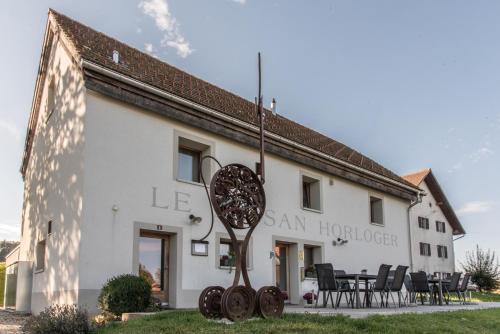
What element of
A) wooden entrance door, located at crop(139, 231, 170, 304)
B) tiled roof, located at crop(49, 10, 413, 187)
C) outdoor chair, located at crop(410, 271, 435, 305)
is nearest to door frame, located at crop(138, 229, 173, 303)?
wooden entrance door, located at crop(139, 231, 170, 304)

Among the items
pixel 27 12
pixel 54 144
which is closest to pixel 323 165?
pixel 54 144

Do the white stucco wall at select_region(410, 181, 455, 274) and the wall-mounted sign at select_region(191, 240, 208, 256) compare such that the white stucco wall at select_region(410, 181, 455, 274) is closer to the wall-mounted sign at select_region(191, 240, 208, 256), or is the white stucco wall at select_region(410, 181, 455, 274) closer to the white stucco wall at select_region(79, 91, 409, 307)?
the white stucco wall at select_region(79, 91, 409, 307)

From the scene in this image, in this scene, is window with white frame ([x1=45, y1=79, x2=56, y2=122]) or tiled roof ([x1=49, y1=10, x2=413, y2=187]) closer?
tiled roof ([x1=49, y1=10, x2=413, y2=187])

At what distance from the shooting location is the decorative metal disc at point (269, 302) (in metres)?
7.38

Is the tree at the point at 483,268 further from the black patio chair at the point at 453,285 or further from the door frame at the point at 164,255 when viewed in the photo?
the door frame at the point at 164,255

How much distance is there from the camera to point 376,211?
18.6 meters

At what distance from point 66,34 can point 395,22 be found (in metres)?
8.36

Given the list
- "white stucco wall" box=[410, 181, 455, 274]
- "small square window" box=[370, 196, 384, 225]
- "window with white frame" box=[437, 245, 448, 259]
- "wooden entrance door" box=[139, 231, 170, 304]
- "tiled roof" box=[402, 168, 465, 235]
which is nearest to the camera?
"wooden entrance door" box=[139, 231, 170, 304]

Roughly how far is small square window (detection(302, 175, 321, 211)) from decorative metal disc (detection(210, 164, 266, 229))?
23.9 ft

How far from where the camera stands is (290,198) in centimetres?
1415

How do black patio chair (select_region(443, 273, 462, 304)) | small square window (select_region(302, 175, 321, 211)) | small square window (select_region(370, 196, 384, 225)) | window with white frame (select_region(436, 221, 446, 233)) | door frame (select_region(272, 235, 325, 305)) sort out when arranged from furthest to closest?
window with white frame (select_region(436, 221, 446, 233)) < small square window (select_region(370, 196, 384, 225)) < small square window (select_region(302, 175, 321, 211)) < black patio chair (select_region(443, 273, 462, 304)) < door frame (select_region(272, 235, 325, 305))

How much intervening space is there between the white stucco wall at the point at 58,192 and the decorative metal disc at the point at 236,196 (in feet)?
11.4

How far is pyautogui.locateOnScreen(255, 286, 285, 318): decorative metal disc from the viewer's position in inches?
290

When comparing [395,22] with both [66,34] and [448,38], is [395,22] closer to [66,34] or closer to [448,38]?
[448,38]
